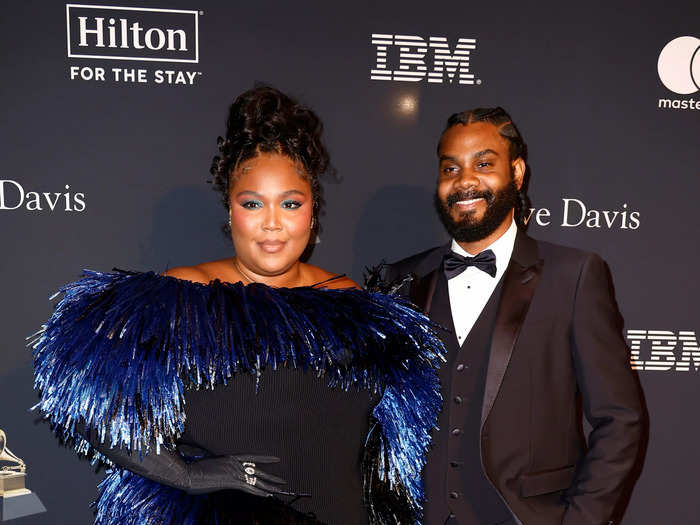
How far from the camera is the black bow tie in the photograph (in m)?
1.70

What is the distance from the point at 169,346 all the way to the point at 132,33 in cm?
148

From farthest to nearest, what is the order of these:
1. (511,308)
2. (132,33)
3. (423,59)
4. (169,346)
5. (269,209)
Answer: (423,59) < (132,33) < (511,308) < (269,209) < (169,346)

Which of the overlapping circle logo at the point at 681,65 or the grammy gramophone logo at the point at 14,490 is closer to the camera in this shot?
the grammy gramophone logo at the point at 14,490

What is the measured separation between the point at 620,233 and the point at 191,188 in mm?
1760

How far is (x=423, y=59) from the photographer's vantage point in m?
2.33

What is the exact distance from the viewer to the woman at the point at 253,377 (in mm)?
1268

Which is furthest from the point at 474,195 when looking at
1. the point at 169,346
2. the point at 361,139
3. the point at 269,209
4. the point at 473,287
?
the point at 169,346

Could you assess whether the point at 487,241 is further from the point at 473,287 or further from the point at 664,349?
the point at 664,349

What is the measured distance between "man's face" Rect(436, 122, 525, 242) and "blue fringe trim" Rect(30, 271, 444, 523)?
1.42 ft

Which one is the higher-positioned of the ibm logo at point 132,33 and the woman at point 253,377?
the ibm logo at point 132,33

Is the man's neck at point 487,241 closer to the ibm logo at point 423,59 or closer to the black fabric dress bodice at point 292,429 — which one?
the black fabric dress bodice at point 292,429


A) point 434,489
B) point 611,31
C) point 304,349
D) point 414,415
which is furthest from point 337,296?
point 611,31

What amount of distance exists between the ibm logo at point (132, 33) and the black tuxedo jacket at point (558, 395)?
1513 millimetres

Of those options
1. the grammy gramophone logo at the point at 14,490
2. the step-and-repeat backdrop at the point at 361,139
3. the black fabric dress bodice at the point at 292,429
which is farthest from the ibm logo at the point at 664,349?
the grammy gramophone logo at the point at 14,490
